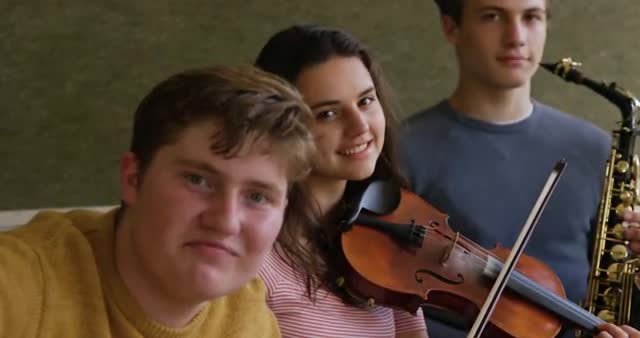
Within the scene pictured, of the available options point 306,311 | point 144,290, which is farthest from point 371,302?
point 144,290

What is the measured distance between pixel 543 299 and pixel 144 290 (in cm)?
72

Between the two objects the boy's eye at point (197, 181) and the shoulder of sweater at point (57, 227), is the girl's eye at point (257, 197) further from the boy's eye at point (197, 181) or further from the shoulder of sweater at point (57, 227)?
the shoulder of sweater at point (57, 227)

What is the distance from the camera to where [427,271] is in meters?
1.33

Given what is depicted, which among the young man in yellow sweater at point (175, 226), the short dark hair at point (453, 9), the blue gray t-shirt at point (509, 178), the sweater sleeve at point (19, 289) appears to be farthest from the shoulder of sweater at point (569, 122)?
the sweater sleeve at point (19, 289)

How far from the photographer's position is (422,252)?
1.35 meters

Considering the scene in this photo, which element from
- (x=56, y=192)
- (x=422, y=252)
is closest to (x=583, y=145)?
(x=422, y=252)

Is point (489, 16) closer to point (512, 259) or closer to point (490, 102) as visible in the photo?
point (490, 102)

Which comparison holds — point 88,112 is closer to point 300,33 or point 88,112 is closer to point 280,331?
point 300,33

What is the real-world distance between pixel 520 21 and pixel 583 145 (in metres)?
0.29

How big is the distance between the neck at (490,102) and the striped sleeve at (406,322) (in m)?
0.45

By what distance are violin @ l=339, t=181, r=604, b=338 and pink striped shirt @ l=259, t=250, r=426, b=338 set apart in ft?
0.11

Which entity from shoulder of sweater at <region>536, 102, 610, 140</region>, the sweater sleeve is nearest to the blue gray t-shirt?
shoulder of sweater at <region>536, 102, 610, 140</region>

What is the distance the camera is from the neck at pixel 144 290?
3.04ft

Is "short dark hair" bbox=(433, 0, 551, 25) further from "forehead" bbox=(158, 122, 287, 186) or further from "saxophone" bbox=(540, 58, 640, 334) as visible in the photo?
"forehead" bbox=(158, 122, 287, 186)
